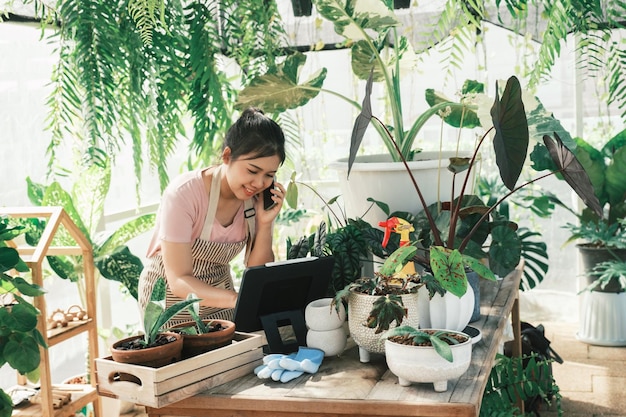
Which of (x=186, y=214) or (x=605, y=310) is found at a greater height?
(x=186, y=214)

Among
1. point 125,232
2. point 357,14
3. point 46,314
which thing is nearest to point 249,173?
point 357,14

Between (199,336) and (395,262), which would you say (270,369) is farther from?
(395,262)

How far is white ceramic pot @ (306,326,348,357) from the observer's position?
1.67 meters

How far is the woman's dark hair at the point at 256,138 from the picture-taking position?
2.14 metres

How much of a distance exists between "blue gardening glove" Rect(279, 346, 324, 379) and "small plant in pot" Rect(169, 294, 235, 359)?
125 mm

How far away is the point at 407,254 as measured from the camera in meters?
1.62

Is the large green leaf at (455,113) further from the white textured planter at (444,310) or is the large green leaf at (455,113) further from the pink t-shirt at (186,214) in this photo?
the white textured planter at (444,310)

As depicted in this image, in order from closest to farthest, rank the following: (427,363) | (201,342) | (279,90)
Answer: (427,363) < (201,342) < (279,90)

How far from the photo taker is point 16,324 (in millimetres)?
2145

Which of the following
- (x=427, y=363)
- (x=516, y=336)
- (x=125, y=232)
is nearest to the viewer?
(x=427, y=363)

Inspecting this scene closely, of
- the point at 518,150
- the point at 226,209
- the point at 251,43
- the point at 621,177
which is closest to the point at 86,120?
the point at 226,209

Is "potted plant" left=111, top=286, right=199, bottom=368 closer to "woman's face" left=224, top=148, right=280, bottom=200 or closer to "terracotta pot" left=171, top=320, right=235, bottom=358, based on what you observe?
"terracotta pot" left=171, top=320, right=235, bottom=358

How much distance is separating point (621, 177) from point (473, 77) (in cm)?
113

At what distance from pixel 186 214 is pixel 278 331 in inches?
22.6
